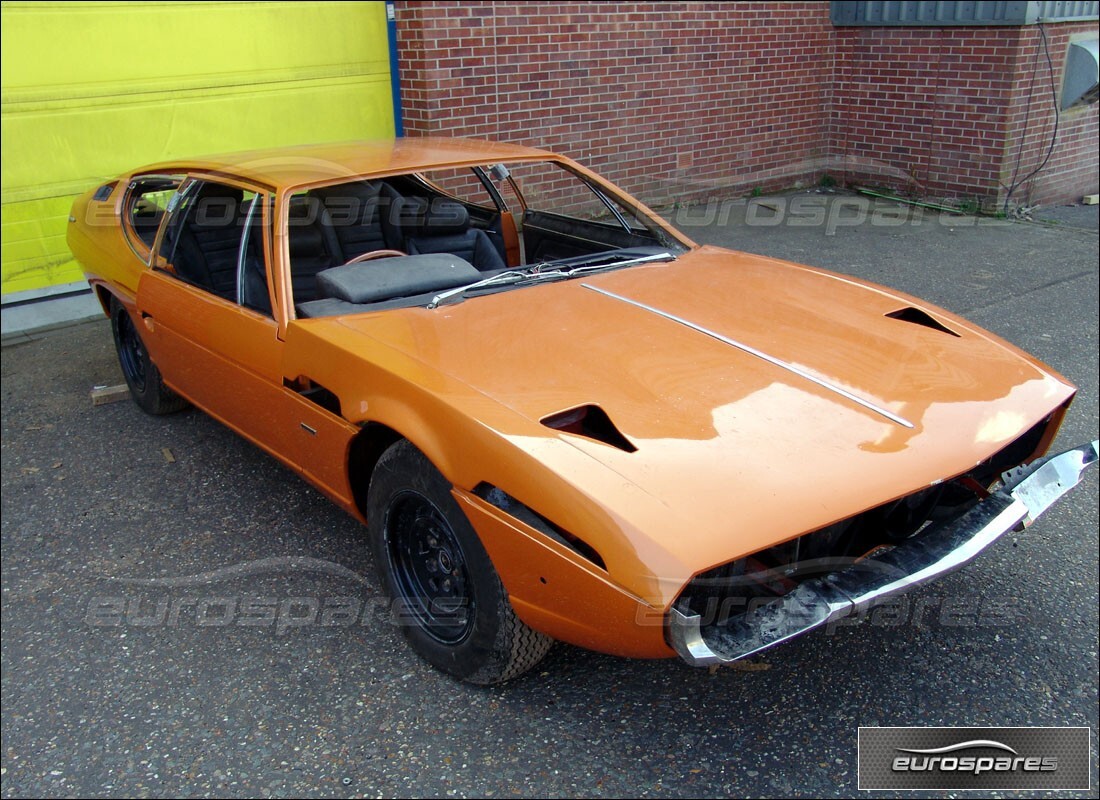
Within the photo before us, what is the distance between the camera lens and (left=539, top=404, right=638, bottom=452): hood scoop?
253 centimetres

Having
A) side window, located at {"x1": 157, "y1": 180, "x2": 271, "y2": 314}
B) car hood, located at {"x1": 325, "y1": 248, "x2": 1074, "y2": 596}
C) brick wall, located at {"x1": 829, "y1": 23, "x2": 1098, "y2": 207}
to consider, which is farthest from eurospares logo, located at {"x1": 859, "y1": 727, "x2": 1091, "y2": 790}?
brick wall, located at {"x1": 829, "y1": 23, "x2": 1098, "y2": 207}

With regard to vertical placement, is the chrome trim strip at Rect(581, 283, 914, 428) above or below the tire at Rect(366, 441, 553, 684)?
above

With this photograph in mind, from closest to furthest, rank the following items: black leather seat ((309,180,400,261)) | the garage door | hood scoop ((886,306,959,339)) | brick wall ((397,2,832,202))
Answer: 1. hood scoop ((886,306,959,339))
2. black leather seat ((309,180,400,261))
3. the garage door
4. brick wall ((397,2,832,202))

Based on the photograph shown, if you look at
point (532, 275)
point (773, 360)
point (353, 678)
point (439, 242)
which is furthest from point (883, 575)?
point (439, 242)

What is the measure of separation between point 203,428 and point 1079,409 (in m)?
4.24

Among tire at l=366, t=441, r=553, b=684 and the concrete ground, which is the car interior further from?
tire at l=366, t=441, r=553, b=684

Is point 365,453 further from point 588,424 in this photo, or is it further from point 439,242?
point 439,242

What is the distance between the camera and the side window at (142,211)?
450 centimetres

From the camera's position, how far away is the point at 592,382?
9.04 feet

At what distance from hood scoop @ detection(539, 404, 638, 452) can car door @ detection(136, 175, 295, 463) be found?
1.21 metres

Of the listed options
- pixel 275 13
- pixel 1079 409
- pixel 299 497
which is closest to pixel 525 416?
pixel 299 497

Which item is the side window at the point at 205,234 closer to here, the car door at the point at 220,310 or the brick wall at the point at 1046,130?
the car door at the point at 220,310

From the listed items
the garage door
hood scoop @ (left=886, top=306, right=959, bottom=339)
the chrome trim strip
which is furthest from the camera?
the garage door

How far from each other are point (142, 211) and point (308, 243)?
1.41 metres
